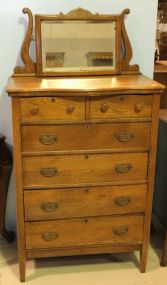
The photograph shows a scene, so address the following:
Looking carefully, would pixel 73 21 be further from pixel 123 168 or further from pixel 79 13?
pixel 123 168

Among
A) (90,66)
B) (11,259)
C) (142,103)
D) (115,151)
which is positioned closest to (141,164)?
(115,151)

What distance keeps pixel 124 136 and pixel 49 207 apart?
51 cm

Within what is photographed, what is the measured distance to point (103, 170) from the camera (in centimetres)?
181

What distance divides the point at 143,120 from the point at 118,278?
894 mm

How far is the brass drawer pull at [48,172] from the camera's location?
5.82 feet

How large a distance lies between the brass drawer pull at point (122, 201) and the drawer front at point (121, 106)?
0.43m

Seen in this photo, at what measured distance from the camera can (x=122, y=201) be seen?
1.88 meters

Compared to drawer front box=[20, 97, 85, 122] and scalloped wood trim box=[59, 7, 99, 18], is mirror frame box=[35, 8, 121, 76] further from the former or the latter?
drawer front box=[20, 97, 85, 122]

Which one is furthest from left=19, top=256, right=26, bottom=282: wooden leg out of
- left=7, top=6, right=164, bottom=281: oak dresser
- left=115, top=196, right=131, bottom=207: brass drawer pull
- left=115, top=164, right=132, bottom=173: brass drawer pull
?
left=115, top=164, right=132, bottom=173: brass drawer pull

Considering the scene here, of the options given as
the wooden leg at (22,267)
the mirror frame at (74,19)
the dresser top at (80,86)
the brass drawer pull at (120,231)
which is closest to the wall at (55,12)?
the mirror frame at (74,19)

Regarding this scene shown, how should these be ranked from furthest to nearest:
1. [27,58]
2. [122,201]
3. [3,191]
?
[3,191] → [27,58] → [122,201]

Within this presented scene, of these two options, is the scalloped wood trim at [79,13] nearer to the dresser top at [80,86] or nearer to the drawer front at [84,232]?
the dresser top at [80,86]

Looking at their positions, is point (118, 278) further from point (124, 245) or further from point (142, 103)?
point (142, 103)

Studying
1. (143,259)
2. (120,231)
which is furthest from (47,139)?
(143,259)
